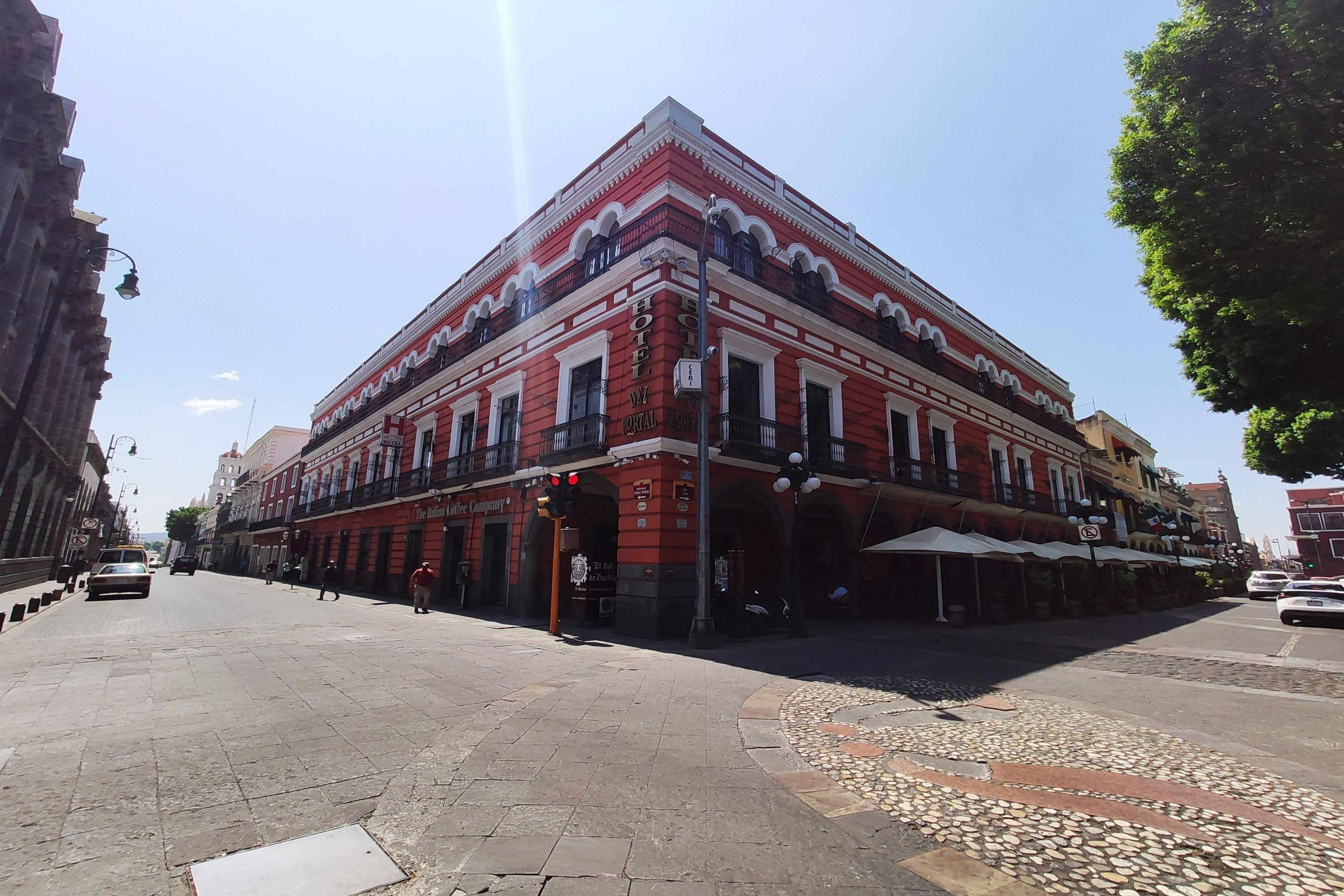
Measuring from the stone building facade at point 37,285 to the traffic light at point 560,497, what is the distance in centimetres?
1152

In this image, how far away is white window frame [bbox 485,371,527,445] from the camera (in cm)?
1672

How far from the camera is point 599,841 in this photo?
2.83 metres

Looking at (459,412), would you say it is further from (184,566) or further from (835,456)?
(184,566)

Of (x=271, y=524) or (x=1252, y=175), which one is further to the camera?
(x=271, y=524)

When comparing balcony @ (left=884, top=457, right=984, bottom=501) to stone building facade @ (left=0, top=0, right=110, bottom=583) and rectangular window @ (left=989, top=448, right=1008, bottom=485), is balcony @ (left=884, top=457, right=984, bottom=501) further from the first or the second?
stone building facade @ (left=0, top=0, right=110, bottom=583)

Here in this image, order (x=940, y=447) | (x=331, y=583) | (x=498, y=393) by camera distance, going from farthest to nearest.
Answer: (x=331, y=583)
(x=940, y=447)
(x=498, y=393)

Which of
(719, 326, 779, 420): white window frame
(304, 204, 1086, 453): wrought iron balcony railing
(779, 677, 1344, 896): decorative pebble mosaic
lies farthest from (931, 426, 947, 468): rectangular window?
(779, 677, 1344, 896): decorative pebble mosaic

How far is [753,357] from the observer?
46.6 feet

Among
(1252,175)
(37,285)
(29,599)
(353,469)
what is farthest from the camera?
(353,469)

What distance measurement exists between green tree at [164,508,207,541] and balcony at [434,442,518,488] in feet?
350

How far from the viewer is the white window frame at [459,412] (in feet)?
62.5

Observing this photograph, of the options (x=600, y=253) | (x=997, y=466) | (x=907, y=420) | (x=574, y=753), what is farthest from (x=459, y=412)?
(x=997, y=466)

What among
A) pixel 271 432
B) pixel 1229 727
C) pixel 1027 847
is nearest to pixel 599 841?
pixel 1027 847

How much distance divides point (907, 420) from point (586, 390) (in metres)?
11.9
